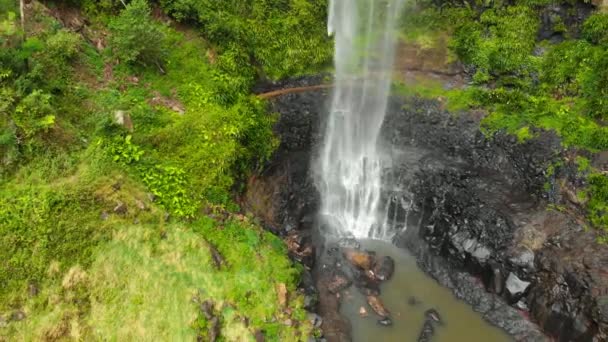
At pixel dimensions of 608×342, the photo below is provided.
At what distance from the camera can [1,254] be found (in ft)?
31.4

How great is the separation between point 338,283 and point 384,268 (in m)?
2.10

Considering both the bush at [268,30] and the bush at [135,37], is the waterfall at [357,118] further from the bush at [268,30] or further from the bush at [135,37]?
the bush at [135,37]

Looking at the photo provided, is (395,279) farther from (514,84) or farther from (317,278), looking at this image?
(514,84)

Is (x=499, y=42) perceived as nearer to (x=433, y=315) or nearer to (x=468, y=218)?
(x=468, y=218)

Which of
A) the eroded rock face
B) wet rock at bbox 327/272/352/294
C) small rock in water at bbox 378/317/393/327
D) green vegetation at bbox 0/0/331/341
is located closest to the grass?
green vegetation at bbox 0/0/331/341

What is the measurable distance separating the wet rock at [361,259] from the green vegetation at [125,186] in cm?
319

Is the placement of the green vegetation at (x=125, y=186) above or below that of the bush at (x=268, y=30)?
below

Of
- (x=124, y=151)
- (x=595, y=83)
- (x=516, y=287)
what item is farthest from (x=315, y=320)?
(x=595, y=83)

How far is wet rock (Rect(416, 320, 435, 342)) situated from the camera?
41.9 feet

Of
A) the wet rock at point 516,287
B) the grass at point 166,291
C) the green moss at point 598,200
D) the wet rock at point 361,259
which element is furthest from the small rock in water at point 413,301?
the green moss at point 598,200

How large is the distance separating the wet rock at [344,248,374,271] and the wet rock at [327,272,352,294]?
753 mm

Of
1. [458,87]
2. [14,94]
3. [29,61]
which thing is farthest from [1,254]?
[458,87]

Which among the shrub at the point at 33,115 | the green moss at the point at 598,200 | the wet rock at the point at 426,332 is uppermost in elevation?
the shrub at the point at 33,115

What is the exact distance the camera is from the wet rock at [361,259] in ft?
49.5
